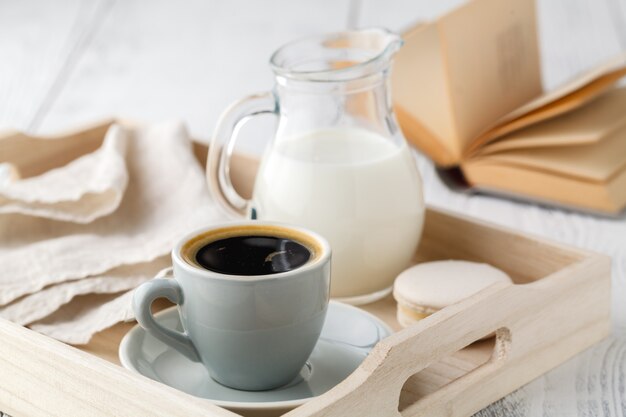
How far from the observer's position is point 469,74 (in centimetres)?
120

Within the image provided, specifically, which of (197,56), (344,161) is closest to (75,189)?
(344,161)

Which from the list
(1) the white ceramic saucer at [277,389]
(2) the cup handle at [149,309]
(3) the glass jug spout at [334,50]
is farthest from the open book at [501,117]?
(2) the cup handle at [149,309]

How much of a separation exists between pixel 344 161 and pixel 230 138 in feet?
0.37

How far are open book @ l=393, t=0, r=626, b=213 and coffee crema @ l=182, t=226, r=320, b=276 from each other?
511mm

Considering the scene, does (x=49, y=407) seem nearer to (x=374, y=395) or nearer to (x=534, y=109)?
(x=374, y=395)

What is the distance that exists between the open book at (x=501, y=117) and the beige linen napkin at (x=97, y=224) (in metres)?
0.28

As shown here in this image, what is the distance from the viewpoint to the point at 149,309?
0.69 metres

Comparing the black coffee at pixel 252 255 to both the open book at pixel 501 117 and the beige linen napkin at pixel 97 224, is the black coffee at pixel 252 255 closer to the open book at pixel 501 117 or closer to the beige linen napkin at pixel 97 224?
the beige linen napkin at pixel 97 224

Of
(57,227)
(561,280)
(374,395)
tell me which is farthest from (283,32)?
(374,395)

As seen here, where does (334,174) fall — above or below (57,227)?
above

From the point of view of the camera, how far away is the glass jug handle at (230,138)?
2.93ft

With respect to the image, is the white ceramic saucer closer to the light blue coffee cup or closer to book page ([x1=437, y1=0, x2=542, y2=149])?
the light blue coffee cup

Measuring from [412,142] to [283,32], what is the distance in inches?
25.8

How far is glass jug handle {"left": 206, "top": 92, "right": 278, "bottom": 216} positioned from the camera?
893mm
